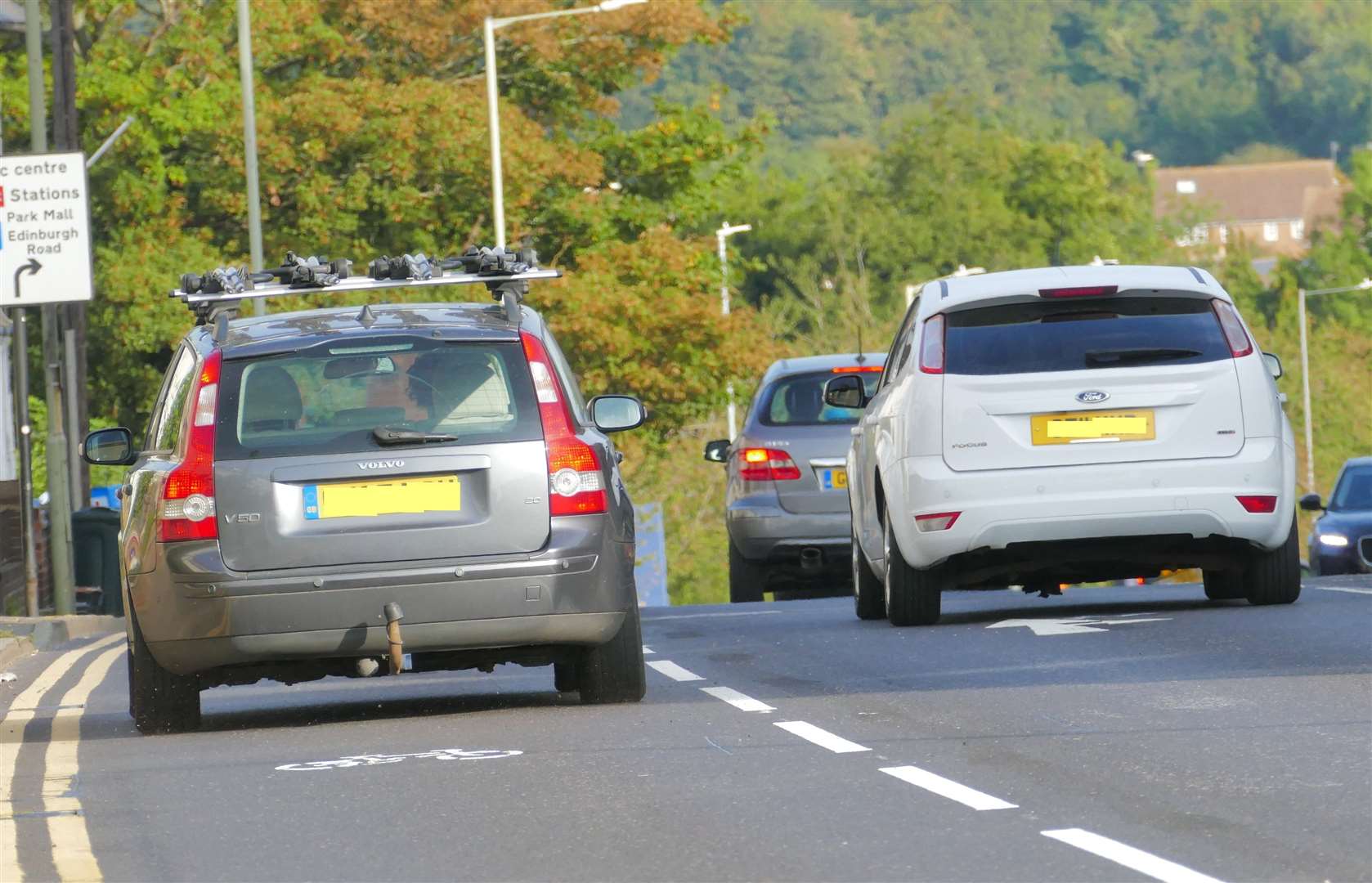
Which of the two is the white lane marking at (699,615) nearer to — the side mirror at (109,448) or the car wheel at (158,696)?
the side mirror at (109,448)

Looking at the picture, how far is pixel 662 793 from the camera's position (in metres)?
8.77

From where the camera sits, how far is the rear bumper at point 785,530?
1970 cm

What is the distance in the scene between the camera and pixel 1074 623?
14672 millimetres

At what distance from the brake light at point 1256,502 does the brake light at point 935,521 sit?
4.47ft

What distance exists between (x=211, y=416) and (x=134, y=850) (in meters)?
2.97

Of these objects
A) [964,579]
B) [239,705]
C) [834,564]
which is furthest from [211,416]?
[834,564]

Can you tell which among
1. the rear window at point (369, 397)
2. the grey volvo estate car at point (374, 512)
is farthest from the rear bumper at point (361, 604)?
the rear window at point (369, 397)

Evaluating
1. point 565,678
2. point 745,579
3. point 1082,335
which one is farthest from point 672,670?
point 745,579

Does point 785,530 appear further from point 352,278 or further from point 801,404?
point 352,278

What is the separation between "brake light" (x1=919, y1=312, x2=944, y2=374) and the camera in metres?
13.9

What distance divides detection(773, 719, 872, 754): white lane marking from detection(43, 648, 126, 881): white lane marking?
250cm

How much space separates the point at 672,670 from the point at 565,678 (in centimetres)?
116

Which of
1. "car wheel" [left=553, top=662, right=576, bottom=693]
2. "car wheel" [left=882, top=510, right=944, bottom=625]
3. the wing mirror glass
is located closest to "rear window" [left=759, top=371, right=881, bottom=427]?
the wing mirror glass

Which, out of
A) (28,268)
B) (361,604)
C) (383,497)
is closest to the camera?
(361,604)
